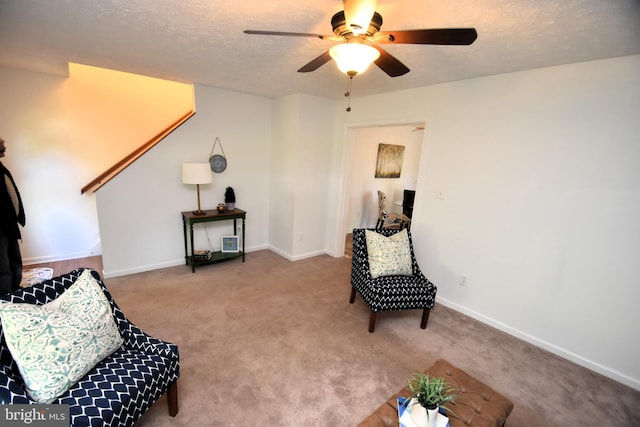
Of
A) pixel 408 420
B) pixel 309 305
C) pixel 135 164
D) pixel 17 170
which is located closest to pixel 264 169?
pixel 135 164

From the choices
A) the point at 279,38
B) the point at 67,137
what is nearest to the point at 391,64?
the point at 279,38

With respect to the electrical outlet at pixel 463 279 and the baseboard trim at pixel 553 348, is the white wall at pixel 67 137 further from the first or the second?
the baseboard trim at pixel 553 348

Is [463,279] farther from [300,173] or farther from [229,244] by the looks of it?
[229,244]

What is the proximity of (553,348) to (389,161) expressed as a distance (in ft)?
13.4

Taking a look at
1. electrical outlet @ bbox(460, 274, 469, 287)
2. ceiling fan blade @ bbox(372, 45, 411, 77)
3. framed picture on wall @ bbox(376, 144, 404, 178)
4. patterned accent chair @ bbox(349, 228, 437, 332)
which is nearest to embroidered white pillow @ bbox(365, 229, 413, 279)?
patterned accent chair @ bbox(349, 228, 437, 332)

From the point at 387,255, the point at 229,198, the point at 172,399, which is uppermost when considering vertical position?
the point at 229,198

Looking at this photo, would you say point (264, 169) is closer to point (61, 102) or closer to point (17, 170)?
point (61, 102)

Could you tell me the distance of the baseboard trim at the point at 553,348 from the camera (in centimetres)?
210

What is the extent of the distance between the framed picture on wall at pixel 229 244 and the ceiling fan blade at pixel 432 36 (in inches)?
128

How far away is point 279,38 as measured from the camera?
1912 mm

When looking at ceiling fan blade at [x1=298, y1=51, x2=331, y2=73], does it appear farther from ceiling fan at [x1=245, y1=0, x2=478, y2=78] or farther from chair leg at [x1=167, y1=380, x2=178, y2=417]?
chair leg at [x1=167, y1=380, x2=178, y2=417]

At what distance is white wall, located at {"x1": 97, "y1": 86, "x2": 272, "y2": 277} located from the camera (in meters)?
3.28

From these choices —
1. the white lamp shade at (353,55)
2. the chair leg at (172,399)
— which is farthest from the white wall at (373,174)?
the chair leg at (172,399)

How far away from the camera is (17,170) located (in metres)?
3.24
